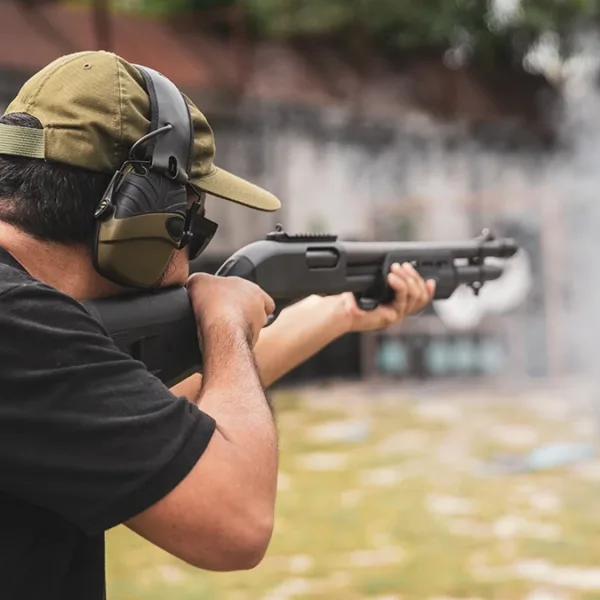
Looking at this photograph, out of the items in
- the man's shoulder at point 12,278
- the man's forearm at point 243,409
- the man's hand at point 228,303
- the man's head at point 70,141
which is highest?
the man's head at point 70,141

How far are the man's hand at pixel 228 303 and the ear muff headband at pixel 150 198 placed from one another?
131 millimetres

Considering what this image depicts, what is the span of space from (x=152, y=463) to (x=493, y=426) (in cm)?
609

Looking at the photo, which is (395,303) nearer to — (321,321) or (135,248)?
(321,321)

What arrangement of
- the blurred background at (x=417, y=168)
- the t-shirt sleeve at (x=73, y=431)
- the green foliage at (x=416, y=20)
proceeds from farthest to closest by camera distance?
the green foliage at (x=416, y=20), the blurred background at (x=417, y=168), the t-shirt sleeve at (x=73, y=431)

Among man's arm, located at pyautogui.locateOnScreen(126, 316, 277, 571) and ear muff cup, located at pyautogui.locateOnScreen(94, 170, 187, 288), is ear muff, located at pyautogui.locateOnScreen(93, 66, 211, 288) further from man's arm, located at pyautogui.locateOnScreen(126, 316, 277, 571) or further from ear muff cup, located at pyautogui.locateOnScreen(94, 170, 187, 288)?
man's arm, located at pyautogui.locateOnScreen(126, 316, 277, 571)

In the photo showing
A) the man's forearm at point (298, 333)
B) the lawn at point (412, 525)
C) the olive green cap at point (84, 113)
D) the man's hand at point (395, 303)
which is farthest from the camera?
the lawn at point (412, 525)

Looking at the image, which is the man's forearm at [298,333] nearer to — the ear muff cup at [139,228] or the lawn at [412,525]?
the ear muff cup at [139,228]

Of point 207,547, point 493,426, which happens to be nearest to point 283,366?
point 207,547

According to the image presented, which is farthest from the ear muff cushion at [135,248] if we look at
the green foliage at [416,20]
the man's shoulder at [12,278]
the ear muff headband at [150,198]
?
the green foliage at [416,20]

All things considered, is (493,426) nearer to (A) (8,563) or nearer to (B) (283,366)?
(B) (283,366)

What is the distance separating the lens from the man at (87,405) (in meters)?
1.03

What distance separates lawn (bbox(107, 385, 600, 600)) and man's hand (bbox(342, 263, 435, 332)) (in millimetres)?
1245

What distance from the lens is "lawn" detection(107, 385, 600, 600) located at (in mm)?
3297

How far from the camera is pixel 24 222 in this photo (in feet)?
3.86
